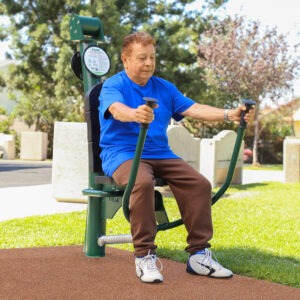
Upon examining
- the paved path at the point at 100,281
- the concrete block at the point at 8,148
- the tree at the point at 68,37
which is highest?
the tree at the point at 68,37

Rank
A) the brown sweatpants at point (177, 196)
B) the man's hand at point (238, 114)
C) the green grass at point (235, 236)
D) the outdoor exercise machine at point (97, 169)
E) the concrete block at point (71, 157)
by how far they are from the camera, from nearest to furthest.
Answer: the brown sweatpants at point (177, 196) → the man's hand at point (238, 114) → the outdoor exercise machine at point (97, 169) → the green grass at point (235, 236) → the concrete block at point (71, 157)

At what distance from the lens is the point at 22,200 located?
900cm

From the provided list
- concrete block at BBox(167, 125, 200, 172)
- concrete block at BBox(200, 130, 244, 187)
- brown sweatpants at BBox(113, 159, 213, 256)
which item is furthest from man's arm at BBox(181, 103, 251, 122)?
concrete block at BBox(200, 130, 244, 187)

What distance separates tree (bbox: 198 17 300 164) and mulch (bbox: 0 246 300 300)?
22.1 m

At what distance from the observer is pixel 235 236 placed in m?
5.85

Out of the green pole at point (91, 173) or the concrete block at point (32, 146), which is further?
the concrete block at point (32, 146)

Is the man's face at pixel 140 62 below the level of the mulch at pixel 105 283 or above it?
above

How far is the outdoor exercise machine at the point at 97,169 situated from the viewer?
4043mm

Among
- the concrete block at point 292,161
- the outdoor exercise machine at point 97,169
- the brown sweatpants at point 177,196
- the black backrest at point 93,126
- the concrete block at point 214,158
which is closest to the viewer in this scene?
the brown sweatpants at point 177,196

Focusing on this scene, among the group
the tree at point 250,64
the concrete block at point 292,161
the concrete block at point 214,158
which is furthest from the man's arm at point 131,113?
the tree at point 250,64

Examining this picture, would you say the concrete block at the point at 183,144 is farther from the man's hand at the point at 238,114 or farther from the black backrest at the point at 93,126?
the man's hand at the point at 238,114

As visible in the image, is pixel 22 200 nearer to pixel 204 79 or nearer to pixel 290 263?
pixel 290 263

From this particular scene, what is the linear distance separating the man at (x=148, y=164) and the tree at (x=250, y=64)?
72.5 feet

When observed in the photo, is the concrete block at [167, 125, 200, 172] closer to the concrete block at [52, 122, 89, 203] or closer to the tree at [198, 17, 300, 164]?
the concrete block at [52, 122, 89, 203]
